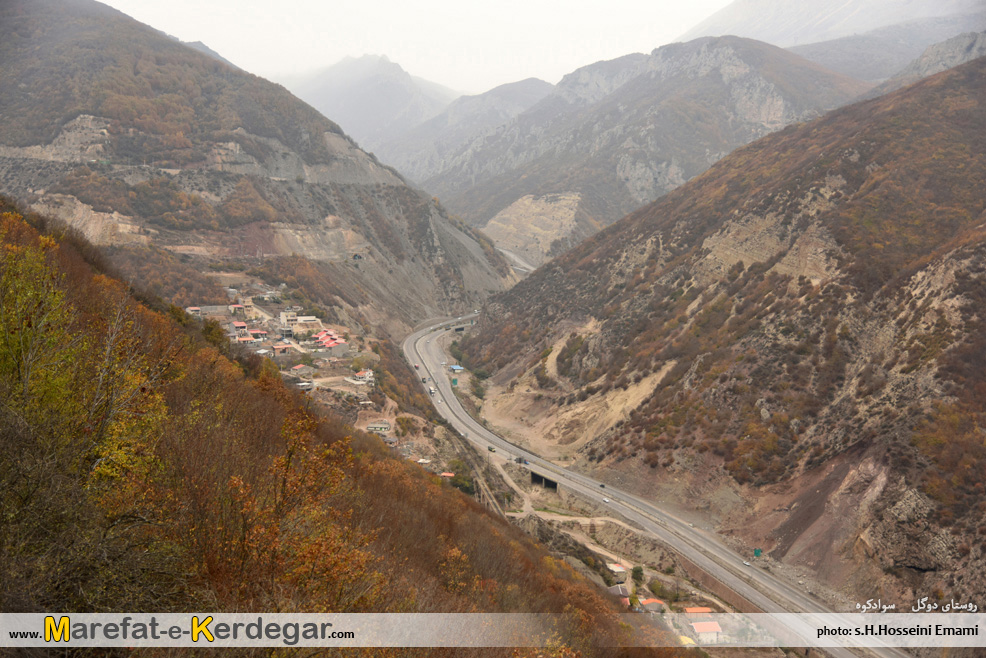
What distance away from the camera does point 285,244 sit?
92000 mm

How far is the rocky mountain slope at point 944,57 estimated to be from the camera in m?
111

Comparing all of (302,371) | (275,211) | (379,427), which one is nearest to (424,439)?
(379,427)

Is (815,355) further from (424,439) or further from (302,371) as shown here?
(302,371)

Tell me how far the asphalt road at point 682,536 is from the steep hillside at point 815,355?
2.08 metres

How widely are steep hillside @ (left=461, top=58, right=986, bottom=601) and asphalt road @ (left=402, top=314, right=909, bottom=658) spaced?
2.08 meters

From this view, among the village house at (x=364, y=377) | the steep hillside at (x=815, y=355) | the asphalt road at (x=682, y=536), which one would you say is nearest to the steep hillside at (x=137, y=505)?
the asphalt road at (x=682, y=536)

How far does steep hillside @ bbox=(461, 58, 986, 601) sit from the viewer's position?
32.0 metres

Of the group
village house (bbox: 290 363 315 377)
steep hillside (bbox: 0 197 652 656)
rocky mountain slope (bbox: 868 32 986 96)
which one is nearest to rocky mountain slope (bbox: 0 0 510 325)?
village house (bbox: 290 363 315 377)

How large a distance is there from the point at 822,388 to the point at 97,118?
121 m

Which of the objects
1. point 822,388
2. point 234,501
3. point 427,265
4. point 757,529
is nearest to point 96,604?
point 234,501

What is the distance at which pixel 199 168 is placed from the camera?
9550 centimetres

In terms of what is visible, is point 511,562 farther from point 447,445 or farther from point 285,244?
point 285,244

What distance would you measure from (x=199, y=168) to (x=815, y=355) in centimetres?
10495

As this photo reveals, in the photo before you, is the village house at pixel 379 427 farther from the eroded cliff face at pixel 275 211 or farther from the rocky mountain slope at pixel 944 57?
the rocky mountain slope at pixel 944 57
